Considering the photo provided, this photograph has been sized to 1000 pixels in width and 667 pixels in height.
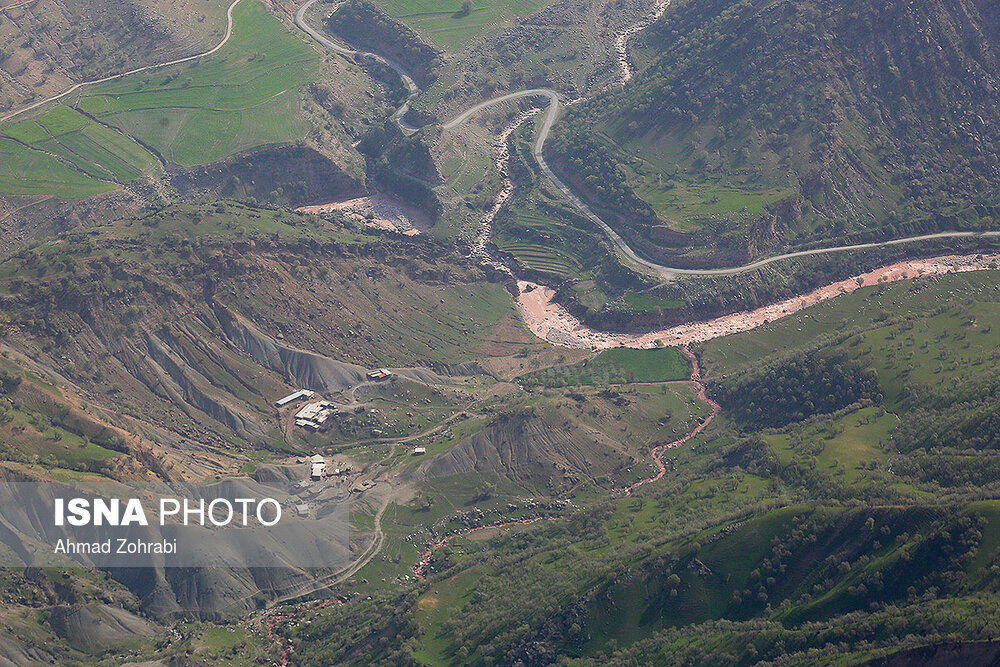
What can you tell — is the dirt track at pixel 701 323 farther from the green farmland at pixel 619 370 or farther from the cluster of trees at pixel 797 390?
the cluster of trees at pixel 797 390

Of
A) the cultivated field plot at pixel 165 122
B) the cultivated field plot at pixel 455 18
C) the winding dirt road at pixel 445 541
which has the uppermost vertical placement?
the cultivated field plot at pixel 455 18

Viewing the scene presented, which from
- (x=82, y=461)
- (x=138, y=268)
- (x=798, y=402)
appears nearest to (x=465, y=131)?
(x=138, y=268)

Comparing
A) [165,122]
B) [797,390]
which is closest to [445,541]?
[797,390]

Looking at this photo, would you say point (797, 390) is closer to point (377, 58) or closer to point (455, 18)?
point (377, 58)

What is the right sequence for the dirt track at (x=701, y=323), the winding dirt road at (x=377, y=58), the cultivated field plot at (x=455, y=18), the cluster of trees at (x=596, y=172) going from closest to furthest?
the dirt track at (x=701, y=323), the cluster of trees at (x=596, y=172), the winding dirt road at (x=377, y=58), the cultivated field plot at (x=455, y=18)

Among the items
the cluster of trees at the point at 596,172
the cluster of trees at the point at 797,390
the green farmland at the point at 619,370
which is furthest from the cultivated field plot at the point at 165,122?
the cluster of trees at the point at 797,390

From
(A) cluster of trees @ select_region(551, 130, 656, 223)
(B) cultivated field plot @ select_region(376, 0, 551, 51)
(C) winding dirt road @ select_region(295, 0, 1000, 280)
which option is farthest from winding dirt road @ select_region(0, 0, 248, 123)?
(A) cluster of trees @ select_region(551, 130, 656, 223)
